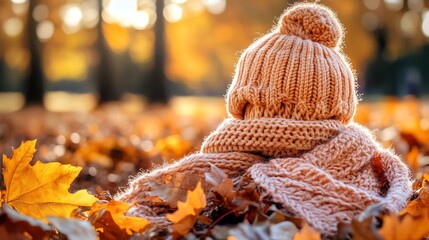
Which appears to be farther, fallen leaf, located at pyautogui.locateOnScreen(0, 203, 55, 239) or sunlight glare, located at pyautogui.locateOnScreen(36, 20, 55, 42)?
sunlight glare, located at pyautogui.locateOnScreen(36, 20, 55, 42)

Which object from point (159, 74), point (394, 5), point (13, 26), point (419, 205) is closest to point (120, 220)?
point (419, 205)

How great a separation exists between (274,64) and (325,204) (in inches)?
21.6

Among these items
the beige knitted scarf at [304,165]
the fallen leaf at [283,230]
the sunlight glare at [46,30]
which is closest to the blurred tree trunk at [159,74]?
the sunlight glare at [46,30]

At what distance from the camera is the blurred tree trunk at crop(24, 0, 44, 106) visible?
A: 66.9ft

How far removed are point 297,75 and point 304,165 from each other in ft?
1.13

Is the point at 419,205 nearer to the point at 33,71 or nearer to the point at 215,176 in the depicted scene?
the point at 215,176

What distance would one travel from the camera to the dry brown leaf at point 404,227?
152 centimetres

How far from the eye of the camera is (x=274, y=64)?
2.31m

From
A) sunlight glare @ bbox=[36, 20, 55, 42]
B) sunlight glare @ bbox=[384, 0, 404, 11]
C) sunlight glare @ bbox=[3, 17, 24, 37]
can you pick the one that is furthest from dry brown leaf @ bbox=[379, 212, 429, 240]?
sunlight glare @ bbox=[3, 17, 24, 37]

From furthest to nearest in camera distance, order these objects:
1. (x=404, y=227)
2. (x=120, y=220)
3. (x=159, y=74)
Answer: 1. (x=159, y=74)
2. (x=120, y=220)
3. (x=404, y=227)

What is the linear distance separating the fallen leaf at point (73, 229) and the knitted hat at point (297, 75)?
869 mm

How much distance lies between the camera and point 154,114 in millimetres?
13586

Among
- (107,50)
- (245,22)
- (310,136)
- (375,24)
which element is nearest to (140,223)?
(310,136)

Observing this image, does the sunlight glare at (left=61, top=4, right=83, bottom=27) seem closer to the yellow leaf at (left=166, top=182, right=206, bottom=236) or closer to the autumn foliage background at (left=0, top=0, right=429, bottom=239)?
the autumn foliage background at (left=0, top=0, right=429, bottom=239)
